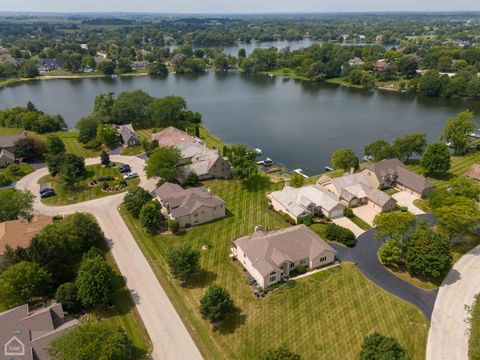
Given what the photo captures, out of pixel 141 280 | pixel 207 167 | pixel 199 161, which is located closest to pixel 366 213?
pixel 207 167

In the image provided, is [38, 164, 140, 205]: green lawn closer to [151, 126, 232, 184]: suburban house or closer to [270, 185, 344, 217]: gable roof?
[151, 126, 232, 184]: suburban house

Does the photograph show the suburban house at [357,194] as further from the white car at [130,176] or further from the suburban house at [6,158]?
the suburban house at [6,158]

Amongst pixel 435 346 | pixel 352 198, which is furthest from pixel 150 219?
pixel 435 346

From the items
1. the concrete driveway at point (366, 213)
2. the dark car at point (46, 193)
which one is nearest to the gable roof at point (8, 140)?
the dark car at point (46, 193)

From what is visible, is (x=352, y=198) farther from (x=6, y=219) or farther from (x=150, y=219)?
(x=6, y=219)

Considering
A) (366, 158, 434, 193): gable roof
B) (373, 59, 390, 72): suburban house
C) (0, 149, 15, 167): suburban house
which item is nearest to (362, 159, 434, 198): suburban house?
(366, 158, 434, 193): gable roof
